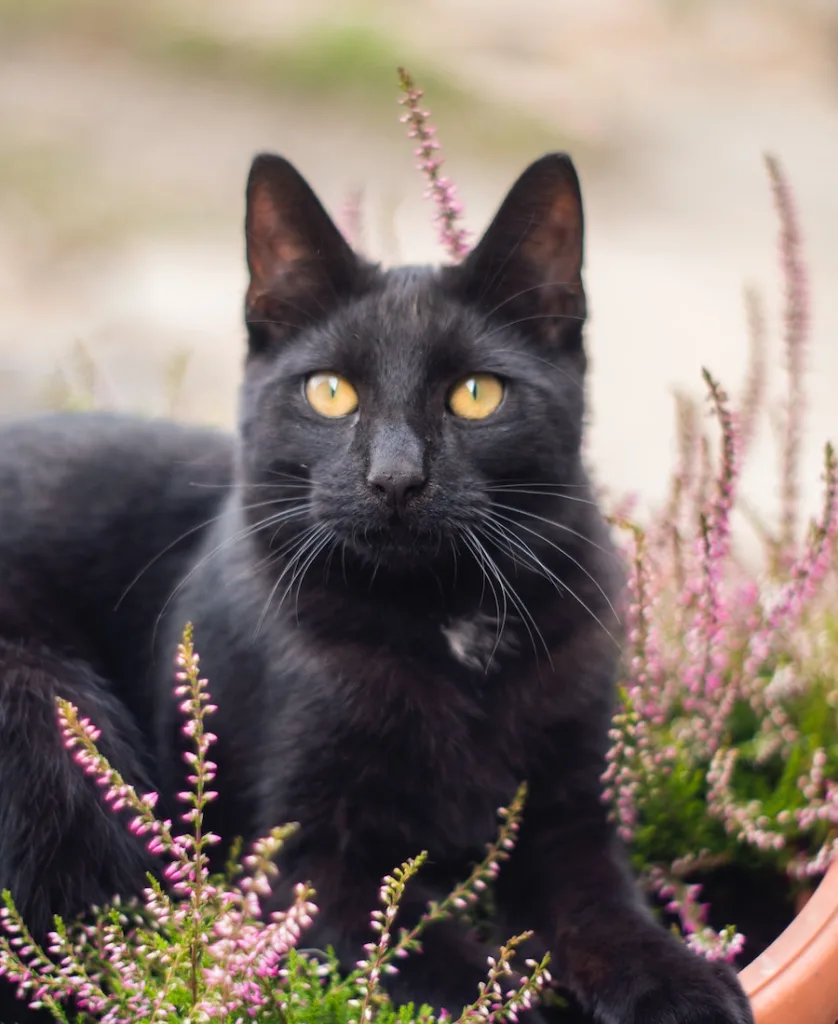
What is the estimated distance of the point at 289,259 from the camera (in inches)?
52.4

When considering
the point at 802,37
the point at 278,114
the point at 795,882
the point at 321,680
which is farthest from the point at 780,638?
the point at 802,37

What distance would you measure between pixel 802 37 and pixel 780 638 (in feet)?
15.8

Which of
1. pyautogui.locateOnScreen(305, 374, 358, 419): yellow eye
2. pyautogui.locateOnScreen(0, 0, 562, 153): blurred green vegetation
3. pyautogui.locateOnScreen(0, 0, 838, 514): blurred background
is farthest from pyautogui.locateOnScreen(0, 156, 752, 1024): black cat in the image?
pyautogui.locateOnScreen(0, 0, 562, 153): blurred green vegetation

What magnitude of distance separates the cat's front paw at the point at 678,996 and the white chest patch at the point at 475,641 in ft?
1.14

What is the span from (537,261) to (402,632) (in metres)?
0.45

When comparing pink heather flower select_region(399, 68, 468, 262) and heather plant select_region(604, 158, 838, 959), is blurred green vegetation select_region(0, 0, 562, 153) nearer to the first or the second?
heather plant select_region(604, 158, 838, 959)

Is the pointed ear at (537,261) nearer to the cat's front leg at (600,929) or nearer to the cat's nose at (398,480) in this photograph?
the cat's nose at (398,480)

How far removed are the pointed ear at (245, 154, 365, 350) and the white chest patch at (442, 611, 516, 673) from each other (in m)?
0.39

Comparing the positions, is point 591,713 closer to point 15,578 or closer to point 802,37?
point 15,578

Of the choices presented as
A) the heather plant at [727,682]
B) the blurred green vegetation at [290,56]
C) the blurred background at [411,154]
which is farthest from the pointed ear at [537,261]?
the blurred green vegetation at [290,56]

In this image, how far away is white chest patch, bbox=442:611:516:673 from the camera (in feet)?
4.21

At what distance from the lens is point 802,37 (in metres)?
5.56

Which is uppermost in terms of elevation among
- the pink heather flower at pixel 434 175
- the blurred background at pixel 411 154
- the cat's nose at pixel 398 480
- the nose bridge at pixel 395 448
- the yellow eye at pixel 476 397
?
the blurred background at pixel 411 154

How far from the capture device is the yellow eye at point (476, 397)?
1236 mm
